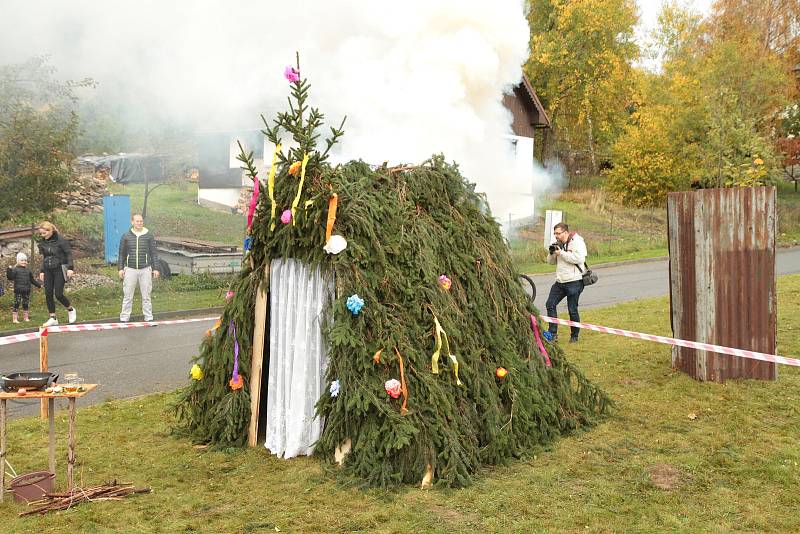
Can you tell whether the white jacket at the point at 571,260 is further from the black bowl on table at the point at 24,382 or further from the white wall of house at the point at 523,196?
the white wall of house at the point at 523,196

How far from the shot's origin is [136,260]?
12.0 meters

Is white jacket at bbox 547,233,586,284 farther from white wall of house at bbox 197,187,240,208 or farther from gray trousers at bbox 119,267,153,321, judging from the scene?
white wall of house at bbox 197,187,240,208

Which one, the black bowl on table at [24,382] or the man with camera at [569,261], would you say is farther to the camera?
the man with camera at [569,261]

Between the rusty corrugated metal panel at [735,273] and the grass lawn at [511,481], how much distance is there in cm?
55

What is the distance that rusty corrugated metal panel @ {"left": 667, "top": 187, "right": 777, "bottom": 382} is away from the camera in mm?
7762

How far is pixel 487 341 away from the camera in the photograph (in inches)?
235

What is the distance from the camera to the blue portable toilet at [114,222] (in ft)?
60.1

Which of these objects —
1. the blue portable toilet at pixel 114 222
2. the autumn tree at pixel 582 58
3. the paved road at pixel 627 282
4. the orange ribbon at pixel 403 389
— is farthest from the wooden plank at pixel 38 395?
the autumn tree at pixel 582 58

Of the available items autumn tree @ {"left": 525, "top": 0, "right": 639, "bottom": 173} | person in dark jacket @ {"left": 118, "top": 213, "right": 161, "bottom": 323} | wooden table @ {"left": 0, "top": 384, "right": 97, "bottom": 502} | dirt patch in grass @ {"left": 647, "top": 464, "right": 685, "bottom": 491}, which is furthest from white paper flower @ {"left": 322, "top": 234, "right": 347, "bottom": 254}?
autumn tree @ {"left": 525, "top": 0, "right": 639, "bottom": 173}

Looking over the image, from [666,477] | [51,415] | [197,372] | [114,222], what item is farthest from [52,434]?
[114,222]

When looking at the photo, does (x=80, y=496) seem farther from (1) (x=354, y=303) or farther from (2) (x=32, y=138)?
(2) (x=32, y=138)

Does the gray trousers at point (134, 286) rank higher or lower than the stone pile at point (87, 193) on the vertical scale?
lower

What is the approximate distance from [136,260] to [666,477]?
9295 millimetres

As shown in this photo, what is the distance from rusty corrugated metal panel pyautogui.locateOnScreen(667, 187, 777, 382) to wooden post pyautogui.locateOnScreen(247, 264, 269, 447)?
185 inches
